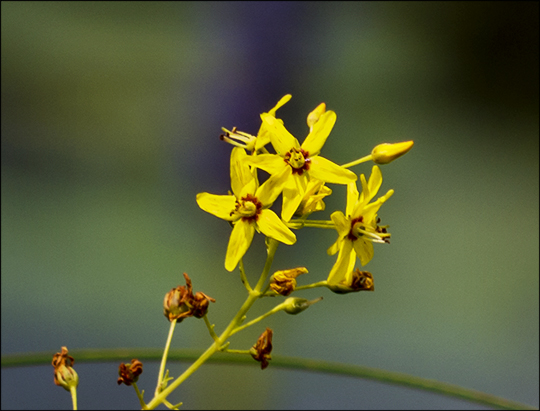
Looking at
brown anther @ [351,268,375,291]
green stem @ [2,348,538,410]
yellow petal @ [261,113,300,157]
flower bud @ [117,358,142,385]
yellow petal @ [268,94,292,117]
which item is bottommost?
green stem @ [2,348,538,410]

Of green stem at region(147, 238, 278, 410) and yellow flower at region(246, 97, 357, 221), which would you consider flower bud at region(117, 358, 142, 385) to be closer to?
green stem at region(147, 238, 278, 410)

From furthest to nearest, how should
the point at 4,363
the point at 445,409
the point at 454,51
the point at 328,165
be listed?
the point at 454,51 < the point at 445,409 < the point at 4,363 < the point at 328,165

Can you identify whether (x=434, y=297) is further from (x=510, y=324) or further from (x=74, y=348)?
(x=74, y=348)

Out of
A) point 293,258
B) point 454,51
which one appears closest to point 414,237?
point 293,258

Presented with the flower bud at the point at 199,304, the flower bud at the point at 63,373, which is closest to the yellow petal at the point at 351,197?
the flower bud at the point at 199,304

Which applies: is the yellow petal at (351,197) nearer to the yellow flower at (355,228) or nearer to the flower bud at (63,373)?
the yellow flower at (355,228)

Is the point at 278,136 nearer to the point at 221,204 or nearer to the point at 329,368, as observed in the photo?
the point at 221,204

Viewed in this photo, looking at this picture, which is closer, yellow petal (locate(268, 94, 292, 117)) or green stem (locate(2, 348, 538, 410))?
yellow petal (locate(268, 94, 292, 117))

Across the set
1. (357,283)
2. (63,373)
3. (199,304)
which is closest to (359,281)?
(357,283)

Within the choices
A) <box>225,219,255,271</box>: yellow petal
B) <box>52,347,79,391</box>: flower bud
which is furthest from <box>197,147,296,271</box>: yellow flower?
<box>52,347,79,391</box>: flower bud
